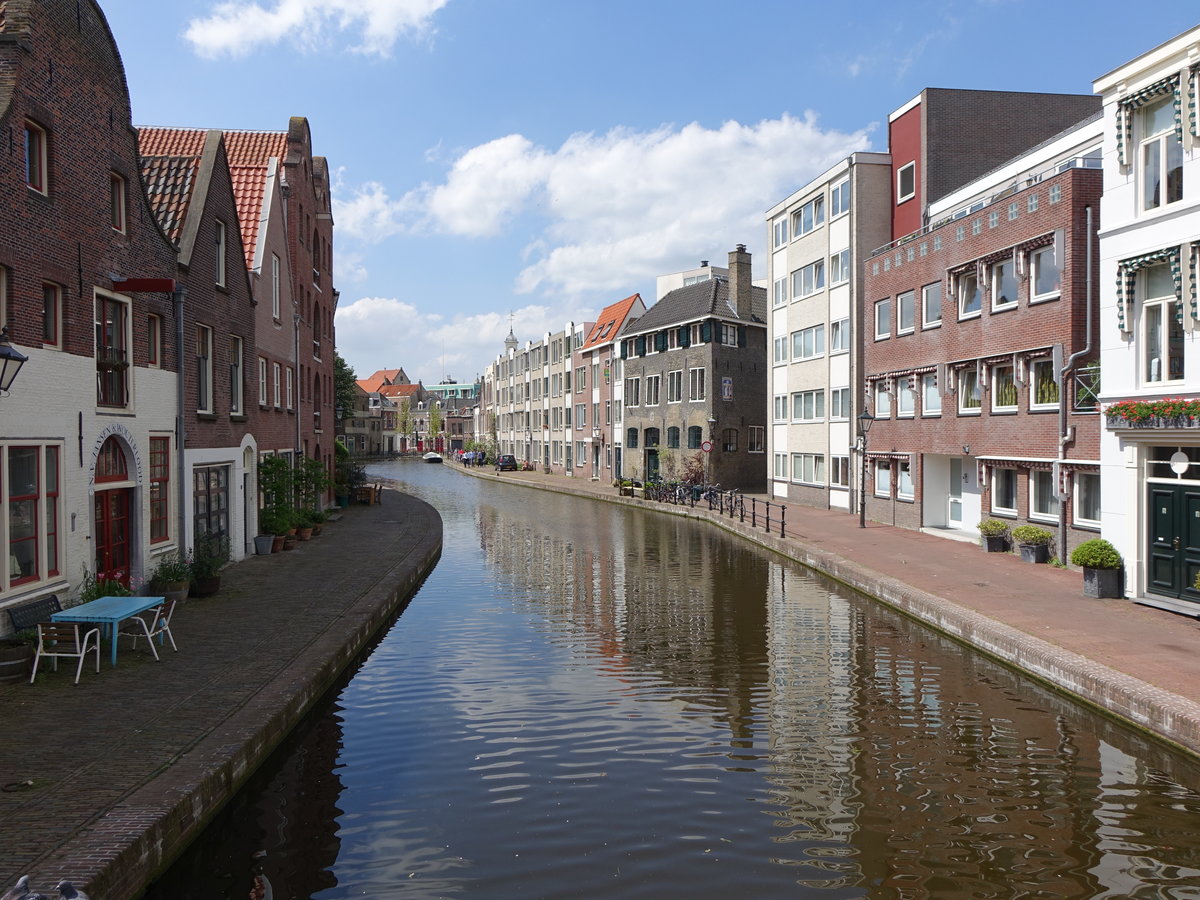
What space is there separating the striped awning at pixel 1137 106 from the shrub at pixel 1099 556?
6.92 metres

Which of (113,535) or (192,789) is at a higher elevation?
(113,535)

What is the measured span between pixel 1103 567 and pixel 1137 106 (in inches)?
323

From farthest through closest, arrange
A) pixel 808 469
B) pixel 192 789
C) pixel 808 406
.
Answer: pixel 808 469 → pixel 808 406 → pixel 192 789

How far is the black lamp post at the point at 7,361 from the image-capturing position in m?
10.0

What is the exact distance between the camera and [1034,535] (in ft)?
68.7

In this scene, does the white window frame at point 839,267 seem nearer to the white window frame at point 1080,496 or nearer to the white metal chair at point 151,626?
the white window frame at point 1080,496

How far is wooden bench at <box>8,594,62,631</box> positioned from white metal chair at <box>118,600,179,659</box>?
93 centimetres

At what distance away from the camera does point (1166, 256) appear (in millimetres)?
15383

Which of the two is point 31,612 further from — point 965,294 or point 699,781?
point 965,294

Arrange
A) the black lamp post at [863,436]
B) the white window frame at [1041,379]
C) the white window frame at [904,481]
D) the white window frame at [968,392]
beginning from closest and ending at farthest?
the white window frame at [1041,379]
the white window frame at [968,392]
the white window frame at [904,481]
the black lamp post at [863,436]

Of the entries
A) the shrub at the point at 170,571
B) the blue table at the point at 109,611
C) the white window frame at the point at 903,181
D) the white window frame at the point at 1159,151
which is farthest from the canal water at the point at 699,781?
the white window frame at the point at 903,181

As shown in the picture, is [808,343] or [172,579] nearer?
[172,579]

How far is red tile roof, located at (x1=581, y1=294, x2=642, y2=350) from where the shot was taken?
61219 mm

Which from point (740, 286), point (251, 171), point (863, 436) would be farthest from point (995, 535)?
point (740, 286)
